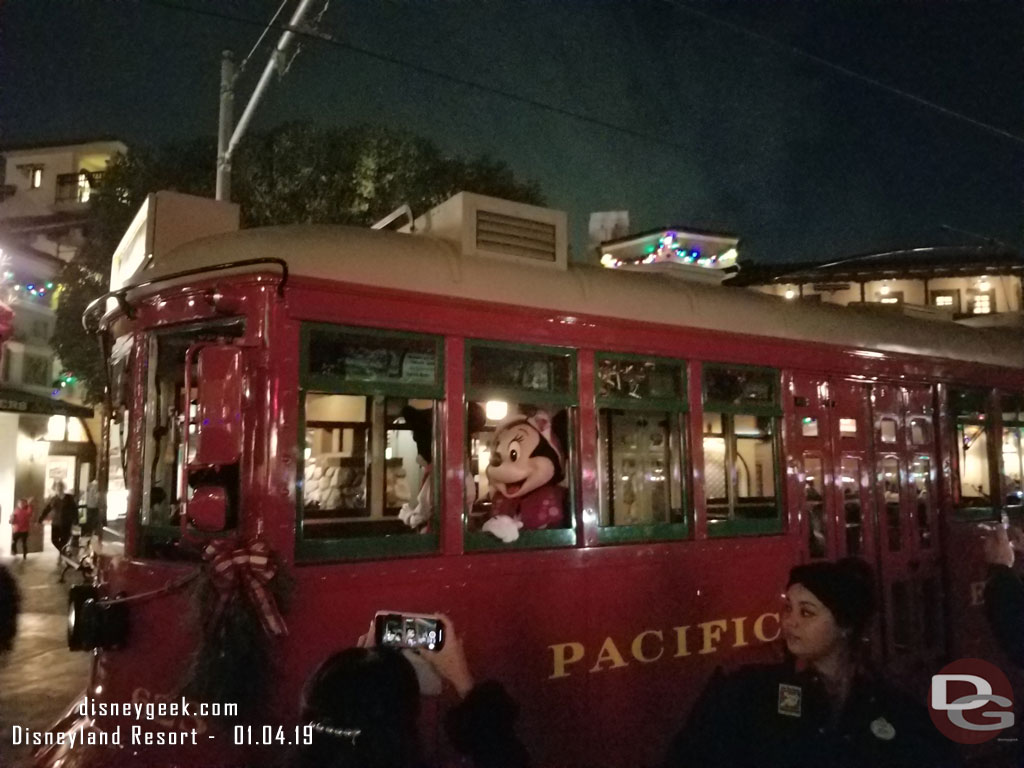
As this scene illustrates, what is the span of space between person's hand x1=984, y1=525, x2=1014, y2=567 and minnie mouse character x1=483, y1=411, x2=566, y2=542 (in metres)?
4.05

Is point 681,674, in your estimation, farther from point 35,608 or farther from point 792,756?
point 35,608

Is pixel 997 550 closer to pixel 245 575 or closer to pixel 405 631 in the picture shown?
pixel 405 631

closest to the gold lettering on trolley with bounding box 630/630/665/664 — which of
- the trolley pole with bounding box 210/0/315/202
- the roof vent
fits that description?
the roof vent

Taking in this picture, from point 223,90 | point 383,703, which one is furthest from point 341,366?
point 223,90

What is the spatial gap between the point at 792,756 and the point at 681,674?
1.35m

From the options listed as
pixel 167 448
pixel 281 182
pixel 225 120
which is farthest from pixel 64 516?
pixel 167 448

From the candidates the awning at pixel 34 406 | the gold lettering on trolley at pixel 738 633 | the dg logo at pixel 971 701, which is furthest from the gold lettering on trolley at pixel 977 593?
the awning at pixel 34 406

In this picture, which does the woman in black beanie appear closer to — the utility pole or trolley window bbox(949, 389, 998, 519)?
trolley window bbox(949, 389, 998, 519)

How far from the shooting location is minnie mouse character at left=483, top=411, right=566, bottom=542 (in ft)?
14.5

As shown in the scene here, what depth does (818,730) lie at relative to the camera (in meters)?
3.28

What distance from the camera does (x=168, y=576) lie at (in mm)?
3539

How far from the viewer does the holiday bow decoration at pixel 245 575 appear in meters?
3.17

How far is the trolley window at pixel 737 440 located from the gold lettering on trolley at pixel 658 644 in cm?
54

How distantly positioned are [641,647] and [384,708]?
2008 mm
